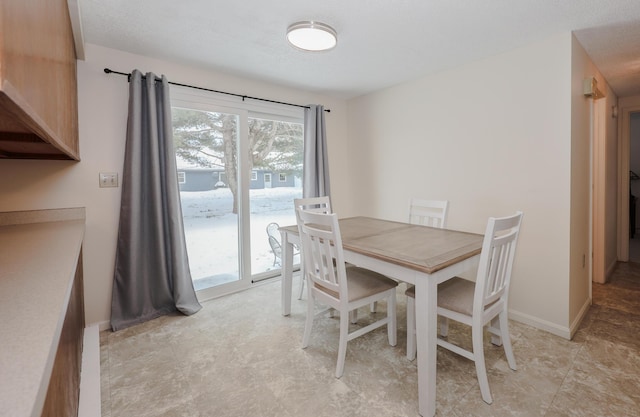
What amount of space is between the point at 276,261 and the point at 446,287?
2.14m

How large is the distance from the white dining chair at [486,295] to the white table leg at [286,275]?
111cm

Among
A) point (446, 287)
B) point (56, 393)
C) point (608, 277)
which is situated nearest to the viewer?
point (56, 393)

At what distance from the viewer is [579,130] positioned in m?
2.24

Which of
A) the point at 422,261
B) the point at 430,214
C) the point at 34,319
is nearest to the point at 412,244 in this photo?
the point at 422,261

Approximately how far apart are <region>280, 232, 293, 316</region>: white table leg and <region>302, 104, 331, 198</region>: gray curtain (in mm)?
1011

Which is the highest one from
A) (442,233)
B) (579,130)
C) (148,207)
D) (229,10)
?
(229,10)

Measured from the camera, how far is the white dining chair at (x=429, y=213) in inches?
96.4

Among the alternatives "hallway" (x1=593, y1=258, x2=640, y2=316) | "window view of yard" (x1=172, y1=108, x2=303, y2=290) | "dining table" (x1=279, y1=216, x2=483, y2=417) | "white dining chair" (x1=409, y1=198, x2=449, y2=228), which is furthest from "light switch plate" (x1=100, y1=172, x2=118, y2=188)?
"hallway" (x1=593, y1=258, x2=640, y2=316)

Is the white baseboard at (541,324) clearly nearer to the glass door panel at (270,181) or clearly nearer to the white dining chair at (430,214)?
the white dining chair at (430,214)

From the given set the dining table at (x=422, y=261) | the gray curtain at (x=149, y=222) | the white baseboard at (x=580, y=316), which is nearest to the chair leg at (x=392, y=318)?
the dining table at (x=422, y=261)

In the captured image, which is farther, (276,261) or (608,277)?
(276,261)

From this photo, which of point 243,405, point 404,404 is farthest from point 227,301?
point 404,404

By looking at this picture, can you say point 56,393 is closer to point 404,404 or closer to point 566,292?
point 404,404

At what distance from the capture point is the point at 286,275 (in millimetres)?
2553
